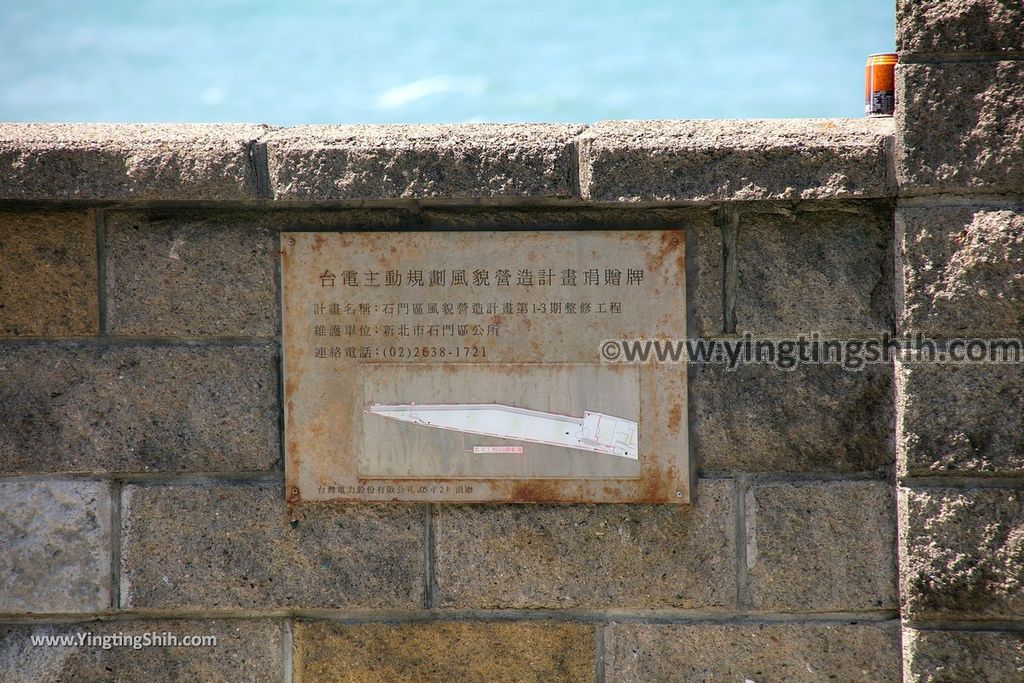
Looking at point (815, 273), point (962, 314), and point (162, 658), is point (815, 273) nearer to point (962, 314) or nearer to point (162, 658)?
point (962, 314)

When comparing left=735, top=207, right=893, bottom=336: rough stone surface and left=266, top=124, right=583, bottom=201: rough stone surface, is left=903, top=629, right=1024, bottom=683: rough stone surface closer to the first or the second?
left=735, top=207, right=893, bottom=336: rough stone surface

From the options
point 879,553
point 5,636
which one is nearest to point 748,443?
point 879,553

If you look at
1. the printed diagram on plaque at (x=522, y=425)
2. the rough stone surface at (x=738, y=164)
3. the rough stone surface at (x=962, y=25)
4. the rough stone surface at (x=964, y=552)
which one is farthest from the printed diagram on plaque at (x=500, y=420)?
the rough stone surface at (x=962, y=25)

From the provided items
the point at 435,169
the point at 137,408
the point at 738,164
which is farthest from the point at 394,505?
the point at 738,164

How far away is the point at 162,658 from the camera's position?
243 cm

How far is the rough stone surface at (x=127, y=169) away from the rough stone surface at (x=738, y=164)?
3.26 ft

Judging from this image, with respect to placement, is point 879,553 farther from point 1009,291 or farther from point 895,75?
point 895,75

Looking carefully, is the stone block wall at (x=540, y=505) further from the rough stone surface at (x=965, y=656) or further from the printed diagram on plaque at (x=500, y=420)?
the printed diagram on plaque at (x=500, y=420)

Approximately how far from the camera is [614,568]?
2389mm

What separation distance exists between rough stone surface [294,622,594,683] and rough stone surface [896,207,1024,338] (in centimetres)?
130

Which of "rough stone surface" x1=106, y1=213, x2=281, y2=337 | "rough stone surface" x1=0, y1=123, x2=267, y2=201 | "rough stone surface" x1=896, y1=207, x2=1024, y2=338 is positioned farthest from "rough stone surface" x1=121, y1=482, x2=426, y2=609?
"rough stone surface" x1=896, y1=207, x2=1024, y2=338

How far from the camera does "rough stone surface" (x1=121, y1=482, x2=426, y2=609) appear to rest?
94.6 inches

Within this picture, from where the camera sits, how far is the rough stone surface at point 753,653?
2344mm

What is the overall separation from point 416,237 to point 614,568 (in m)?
1.11
